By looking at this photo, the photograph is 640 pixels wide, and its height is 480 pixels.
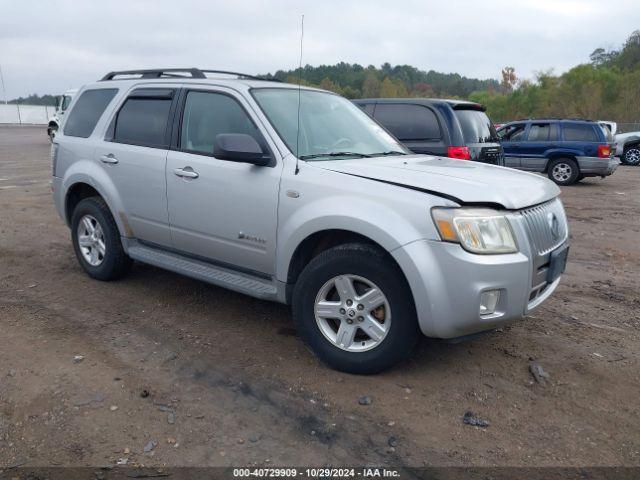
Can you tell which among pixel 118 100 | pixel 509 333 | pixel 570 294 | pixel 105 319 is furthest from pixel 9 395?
pixel 570 294

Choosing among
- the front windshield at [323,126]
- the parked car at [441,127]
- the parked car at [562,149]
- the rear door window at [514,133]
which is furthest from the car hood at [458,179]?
the rear door window at [514,133]

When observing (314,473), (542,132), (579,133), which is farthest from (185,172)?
(579,133)

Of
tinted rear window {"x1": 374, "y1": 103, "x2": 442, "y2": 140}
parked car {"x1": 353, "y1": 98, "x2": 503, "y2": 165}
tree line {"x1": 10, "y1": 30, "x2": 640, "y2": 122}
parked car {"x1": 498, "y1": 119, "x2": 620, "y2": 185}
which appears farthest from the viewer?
tree line {"x1": 10, "y1": 30, "x2": 640, "y2": 122}

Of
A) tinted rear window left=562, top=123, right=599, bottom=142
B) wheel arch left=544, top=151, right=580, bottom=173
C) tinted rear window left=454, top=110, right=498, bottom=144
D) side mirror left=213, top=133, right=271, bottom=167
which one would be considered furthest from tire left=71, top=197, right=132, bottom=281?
tinted rear window left=562, top=123, right=599, bottom=142

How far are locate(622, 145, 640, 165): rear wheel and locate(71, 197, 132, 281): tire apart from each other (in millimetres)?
20774

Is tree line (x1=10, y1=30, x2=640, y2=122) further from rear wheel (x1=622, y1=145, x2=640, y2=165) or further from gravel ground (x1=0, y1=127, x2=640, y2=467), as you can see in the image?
gravel ground (x1=0, y1=127, x2=640, y2=467)

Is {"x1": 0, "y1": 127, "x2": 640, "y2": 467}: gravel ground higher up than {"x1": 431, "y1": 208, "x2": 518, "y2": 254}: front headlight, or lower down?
lower down

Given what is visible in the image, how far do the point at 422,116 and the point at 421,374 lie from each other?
5.29 meters

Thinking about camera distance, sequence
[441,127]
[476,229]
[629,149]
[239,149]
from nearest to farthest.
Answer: [476,229] < [239,149] < [441,127] < [629,149]

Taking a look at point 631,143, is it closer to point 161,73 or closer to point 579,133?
point 579,133

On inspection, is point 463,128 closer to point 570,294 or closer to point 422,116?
point 422,116

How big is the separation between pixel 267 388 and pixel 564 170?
13.1 metres

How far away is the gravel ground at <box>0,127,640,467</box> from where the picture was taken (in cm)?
279

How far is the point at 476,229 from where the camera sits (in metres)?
3.17
